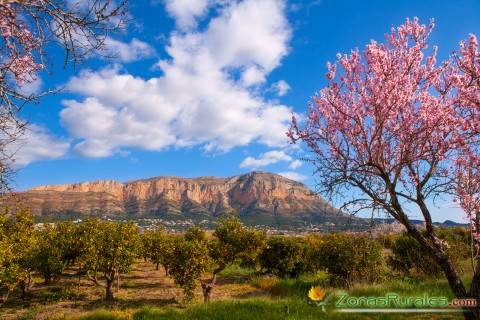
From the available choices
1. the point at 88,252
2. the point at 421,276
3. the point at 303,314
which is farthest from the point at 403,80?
A: the point at 88,252

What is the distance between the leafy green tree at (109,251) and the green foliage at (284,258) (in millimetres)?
11322

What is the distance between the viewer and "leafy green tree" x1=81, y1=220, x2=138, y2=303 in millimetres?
23328

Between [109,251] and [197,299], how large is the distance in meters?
6.67

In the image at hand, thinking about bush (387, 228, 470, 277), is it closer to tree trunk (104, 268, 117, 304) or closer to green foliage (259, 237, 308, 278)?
green foliage (259, 237, 308, 278)

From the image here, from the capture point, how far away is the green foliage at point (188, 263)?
22.3 meters

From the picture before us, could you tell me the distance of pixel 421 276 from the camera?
2173 centimetres

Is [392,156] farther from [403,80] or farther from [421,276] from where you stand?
[421,276]

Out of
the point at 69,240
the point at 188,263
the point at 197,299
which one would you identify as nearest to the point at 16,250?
the point at 69,240

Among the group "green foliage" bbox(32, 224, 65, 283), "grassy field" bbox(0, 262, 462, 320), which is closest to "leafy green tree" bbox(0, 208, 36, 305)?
"green foliage" bbox(32, 224, 65, 283)

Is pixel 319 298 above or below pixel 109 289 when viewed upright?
above

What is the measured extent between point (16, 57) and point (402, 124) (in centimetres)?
872

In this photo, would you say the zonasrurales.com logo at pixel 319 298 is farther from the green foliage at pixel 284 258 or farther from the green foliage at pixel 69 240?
the green foliage at pixel 69 240

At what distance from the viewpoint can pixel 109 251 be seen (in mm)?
23812

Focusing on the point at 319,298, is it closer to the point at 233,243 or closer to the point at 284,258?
the point at 233,243
